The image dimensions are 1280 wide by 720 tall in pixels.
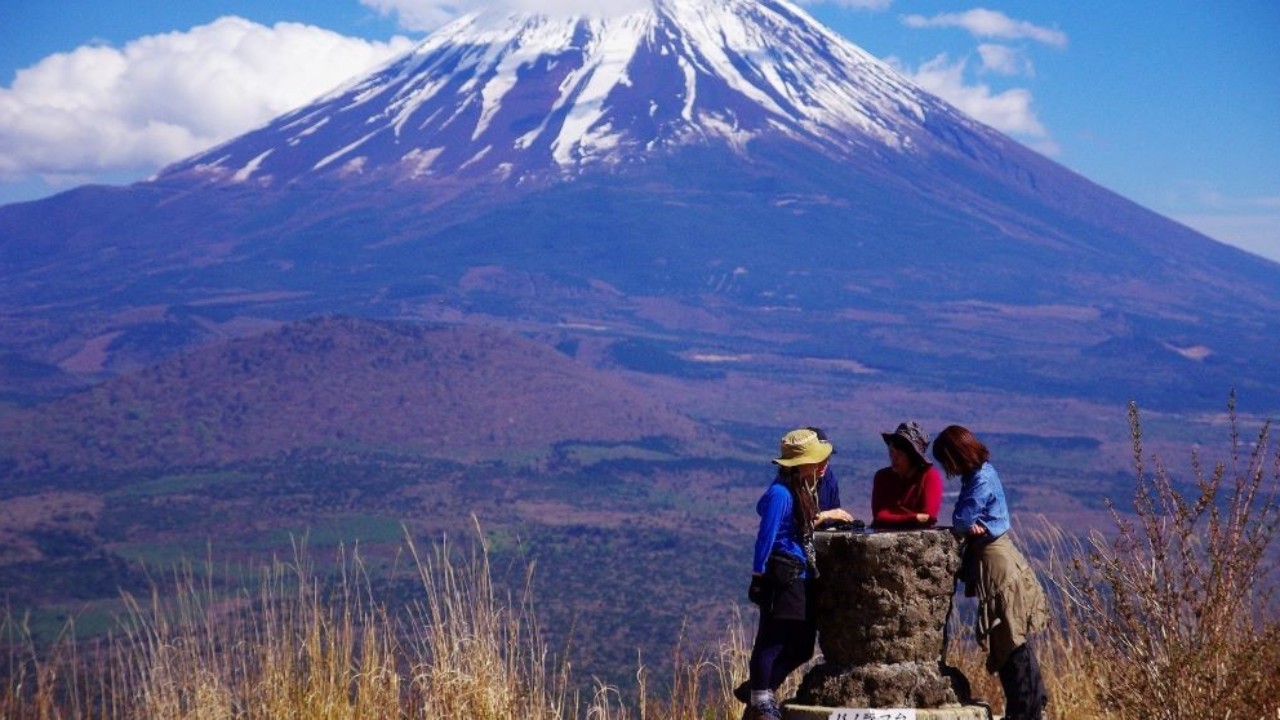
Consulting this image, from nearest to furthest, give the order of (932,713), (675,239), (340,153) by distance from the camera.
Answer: (932,713) → (675,239) → (340,153)

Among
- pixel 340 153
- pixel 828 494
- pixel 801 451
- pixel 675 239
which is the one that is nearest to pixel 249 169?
pixel 340 153

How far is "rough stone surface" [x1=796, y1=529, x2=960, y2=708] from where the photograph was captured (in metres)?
5.30

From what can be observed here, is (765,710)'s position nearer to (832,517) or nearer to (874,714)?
(874,714)

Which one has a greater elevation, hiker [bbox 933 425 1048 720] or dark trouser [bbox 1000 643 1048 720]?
hiker [bbox 933 425 1048 720]

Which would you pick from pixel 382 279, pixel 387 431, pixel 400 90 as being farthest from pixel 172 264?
pixel 387 431

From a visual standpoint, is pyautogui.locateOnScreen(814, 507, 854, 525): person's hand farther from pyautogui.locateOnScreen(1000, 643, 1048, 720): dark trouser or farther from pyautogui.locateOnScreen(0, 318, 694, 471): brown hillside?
pyautogui.locateOnScreen(0, 318, 694, 471): brown hillside

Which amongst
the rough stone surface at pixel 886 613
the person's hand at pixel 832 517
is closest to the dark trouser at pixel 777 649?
the rough stone surface at pixel 886 613

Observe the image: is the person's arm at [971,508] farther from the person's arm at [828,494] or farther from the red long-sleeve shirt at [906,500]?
the person's arm at [828,494]

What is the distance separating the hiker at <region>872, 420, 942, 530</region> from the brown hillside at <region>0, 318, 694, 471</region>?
63294mm

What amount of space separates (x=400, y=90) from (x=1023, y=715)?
154 meters

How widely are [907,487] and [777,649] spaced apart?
70cm

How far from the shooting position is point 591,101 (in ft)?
480

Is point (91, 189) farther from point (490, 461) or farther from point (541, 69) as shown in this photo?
point (490, 461)

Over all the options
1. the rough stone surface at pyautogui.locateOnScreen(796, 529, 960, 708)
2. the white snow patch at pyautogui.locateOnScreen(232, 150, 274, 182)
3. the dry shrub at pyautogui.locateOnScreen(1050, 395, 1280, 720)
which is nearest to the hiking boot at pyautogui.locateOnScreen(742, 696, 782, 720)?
the rough stone surface at pyautogui.locateOnScreen(796, 529, 960, 708)
